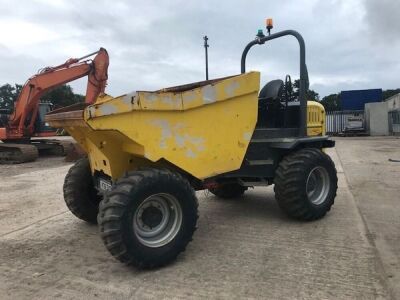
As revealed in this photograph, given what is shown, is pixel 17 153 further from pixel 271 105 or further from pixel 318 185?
pixel 318 185

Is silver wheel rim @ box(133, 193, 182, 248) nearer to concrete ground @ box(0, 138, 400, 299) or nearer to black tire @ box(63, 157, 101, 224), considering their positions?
concrete ground @ box(0, 138, 400, 299)

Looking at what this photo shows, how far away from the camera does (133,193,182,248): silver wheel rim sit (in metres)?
4.18

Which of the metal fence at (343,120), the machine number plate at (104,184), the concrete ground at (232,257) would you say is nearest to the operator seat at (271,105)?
the concrete ground at (232,257)

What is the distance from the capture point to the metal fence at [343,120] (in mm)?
26266

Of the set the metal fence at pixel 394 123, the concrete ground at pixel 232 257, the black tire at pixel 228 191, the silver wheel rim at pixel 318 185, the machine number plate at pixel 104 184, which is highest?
the metal fence at pixel 394 123

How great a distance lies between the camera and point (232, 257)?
4344 millimetres

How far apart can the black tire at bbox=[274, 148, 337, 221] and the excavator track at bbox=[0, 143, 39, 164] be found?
11440mm

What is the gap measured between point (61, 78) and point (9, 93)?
178 ft

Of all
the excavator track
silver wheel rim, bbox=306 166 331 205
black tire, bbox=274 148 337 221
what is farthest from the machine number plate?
the excavator track

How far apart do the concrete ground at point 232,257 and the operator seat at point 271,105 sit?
124 cm

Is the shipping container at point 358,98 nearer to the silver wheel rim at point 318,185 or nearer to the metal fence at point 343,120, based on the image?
the metal fence at point 343,120

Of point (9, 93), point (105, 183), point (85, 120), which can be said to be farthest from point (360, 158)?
point (9, 93)

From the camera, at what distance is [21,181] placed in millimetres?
10039

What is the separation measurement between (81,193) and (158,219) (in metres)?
1.60
